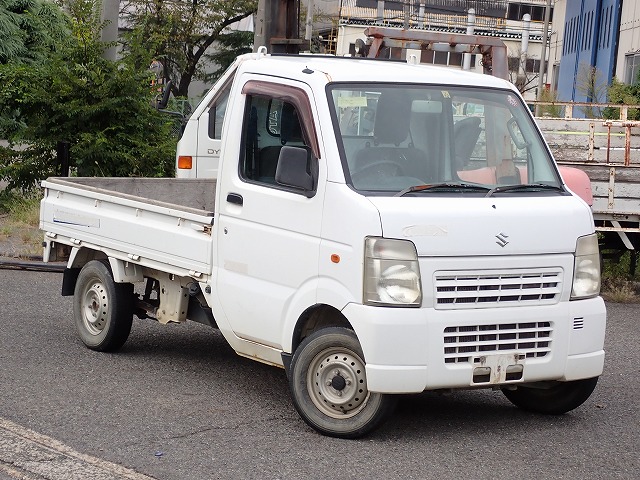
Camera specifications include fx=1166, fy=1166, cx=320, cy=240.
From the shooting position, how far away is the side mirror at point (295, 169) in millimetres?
6980

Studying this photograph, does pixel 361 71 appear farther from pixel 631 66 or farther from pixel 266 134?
pixel 631 66

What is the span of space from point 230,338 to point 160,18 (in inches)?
1474

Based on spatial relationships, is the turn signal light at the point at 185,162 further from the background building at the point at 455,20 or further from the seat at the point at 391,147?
the background building at the point at 455,20

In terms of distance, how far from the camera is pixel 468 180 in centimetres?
723

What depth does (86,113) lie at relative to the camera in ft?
55.0

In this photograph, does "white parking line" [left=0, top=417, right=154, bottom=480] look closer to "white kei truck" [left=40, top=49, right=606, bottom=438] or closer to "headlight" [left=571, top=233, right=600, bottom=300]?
"white kei truck" [left=40, top=49, right=606, bottom=438]

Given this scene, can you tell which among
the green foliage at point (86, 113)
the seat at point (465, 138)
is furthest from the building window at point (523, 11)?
the seat at point (465, 138)

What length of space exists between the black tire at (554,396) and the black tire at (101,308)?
3.03 metres

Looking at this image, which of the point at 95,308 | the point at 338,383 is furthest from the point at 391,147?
the point at 95,308

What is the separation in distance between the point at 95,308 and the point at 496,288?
146 inches

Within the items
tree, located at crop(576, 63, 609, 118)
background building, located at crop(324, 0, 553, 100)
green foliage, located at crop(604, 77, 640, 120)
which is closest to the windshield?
green foliage, located at crop(604, 77, 640, 120)

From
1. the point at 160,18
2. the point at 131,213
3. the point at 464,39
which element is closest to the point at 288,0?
the point at 464,39

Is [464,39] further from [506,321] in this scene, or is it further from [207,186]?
[506,321]

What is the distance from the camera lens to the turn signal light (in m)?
12.2
